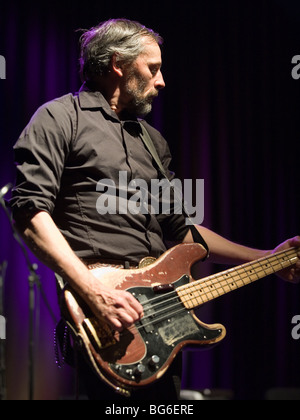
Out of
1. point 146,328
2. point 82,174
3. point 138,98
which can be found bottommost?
point 146,328

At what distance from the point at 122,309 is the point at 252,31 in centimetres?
417

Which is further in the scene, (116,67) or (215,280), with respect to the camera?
(116,67)

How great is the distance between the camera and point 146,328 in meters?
1.78

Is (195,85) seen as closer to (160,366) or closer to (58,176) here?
(58,176)

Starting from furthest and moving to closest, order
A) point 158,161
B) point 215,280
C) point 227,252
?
point 227,252 < point 158,161 < point 215,280

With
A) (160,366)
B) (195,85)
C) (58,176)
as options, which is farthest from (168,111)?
(160,366)

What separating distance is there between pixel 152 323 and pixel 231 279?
1.64 ft

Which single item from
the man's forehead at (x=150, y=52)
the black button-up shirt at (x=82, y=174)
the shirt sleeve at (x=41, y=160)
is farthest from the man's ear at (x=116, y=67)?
the shirt sleeve at (x=41, y=160)

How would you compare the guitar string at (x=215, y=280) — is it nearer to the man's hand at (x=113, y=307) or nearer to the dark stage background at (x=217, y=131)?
the man's hand at (x=113, y=307)

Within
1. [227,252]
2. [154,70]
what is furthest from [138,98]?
[227,252]

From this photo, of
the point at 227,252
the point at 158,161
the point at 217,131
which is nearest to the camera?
the point at 158,161

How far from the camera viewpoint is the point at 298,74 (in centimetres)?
487

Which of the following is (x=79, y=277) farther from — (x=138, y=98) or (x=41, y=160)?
(x=138, y=98)

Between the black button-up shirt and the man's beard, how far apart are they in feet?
0.59
